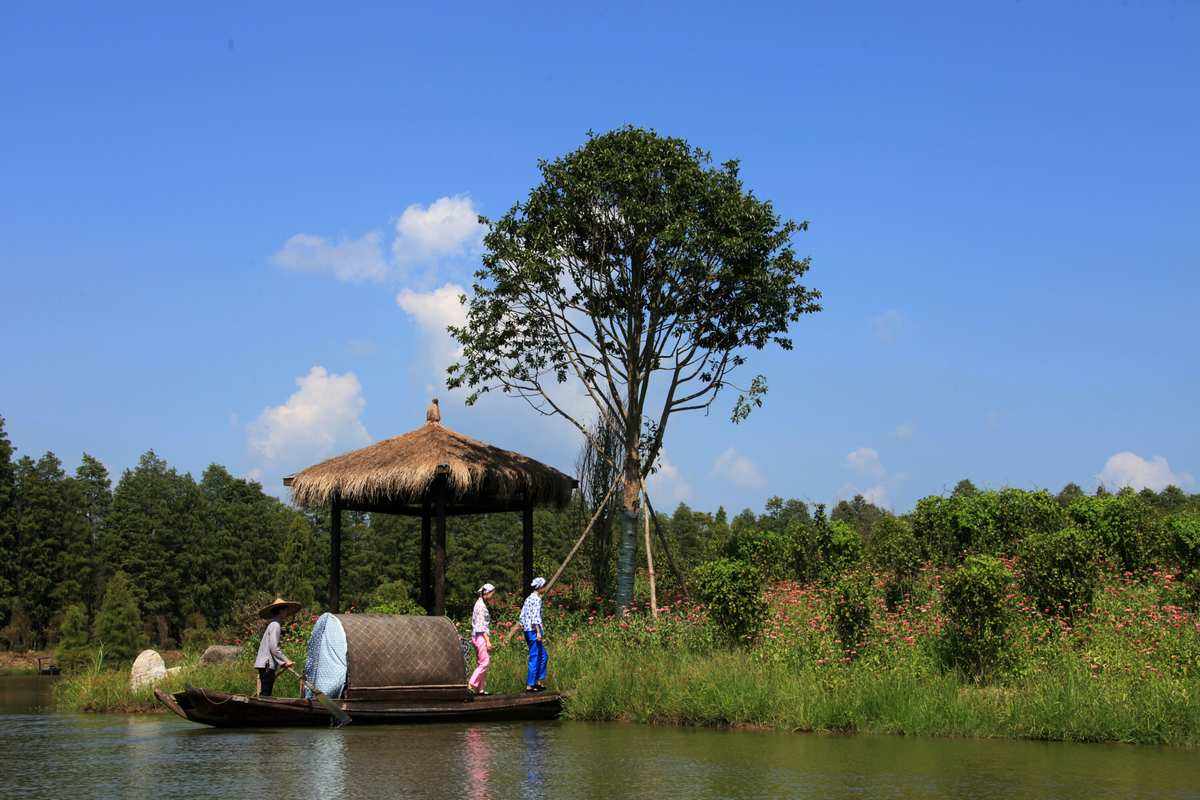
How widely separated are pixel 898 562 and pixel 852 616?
8.07 m

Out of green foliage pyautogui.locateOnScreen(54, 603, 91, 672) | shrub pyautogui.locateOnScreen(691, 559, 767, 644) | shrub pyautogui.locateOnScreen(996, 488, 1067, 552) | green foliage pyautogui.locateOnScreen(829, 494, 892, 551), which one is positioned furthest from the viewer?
green foliage pyautogui.locateOnScreen(829, 494, 892, 551)

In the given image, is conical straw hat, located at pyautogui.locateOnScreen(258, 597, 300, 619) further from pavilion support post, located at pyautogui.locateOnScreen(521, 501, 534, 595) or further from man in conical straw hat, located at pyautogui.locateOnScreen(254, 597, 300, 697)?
pavilion support post, located at pyautogui.locateOnScreen(521, 501, 534, 595)

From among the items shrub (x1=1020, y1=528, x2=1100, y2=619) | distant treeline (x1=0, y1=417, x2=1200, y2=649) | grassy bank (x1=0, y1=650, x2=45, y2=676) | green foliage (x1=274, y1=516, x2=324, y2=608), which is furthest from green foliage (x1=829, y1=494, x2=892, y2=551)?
shrub (x1=1020, y1=528, x2=1100, y2=619)

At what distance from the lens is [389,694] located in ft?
55.1

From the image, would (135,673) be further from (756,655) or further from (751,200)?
(751,200)

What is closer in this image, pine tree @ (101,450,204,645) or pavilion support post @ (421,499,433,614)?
pavilion support post @ (421,499,433,614)

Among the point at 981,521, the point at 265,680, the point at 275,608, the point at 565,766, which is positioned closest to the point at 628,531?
the point at 981,521

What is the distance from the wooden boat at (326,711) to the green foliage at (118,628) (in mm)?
28654

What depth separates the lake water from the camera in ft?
33.5

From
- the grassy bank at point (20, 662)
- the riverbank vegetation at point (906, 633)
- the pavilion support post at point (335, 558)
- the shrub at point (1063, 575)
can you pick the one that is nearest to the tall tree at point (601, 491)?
the riverbank vegetation at point (906, 633)

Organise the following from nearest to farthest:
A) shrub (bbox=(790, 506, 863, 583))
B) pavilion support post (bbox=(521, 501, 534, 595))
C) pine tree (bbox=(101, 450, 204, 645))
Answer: pavilion support post (bbox=(521, 501, 534, 595))
shrub (bbox=(790, 506, 863, 583))
pine tree (bbox=(101, 450, 204, 645))

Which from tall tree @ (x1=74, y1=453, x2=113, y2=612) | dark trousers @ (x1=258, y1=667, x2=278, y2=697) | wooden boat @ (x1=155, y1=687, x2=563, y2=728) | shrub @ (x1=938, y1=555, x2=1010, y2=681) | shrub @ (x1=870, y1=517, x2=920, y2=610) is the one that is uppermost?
tall tree @ (x1=74, y1=453, x2=113, y2=612)

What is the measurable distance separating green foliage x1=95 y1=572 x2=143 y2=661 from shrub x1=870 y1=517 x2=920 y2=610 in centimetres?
2839

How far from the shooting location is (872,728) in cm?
1468
